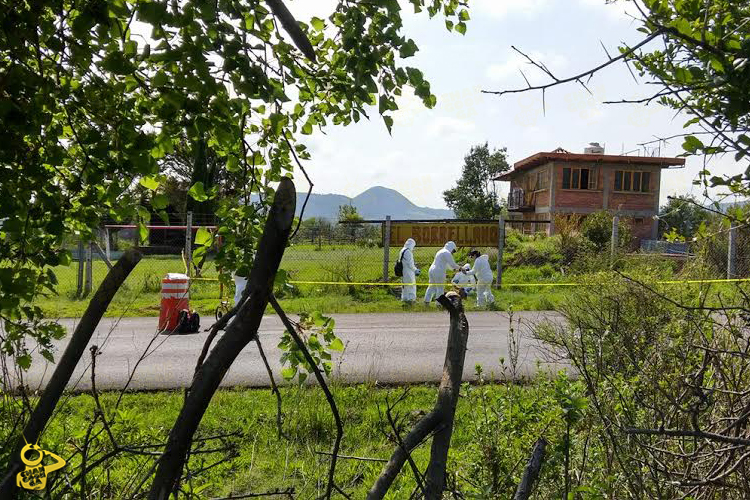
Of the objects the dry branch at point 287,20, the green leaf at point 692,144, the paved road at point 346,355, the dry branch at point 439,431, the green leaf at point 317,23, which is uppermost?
the green leaf at point 317,23

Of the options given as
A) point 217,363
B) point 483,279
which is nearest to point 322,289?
point 483,279

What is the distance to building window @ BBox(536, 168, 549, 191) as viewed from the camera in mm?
36322

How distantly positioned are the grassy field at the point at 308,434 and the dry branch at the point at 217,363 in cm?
129

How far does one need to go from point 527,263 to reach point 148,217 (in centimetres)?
1927

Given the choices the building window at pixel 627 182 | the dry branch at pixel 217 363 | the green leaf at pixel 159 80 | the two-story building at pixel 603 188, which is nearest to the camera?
the dry branch at pixel 217 363

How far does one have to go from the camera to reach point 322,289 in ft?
49.4

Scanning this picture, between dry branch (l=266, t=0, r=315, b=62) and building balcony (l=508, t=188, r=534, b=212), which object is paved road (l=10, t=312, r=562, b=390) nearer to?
dry branch (l=266, t=0, r=315, b=62)

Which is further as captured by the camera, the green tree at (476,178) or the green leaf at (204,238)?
the green tree at (476,178)

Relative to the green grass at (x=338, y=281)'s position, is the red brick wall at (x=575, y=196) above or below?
above

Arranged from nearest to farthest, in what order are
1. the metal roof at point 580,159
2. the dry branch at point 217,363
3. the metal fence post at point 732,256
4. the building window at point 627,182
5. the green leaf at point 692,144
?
the dry branch at point 217,363 → the green leaf at point 692,144 → the metal fence post at point 732,256 → the metal roof at point 580,159 → the building window at point 627,182

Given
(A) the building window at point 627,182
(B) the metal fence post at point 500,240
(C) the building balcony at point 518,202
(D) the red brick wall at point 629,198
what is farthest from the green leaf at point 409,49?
(C) the building balcony at point 518,202

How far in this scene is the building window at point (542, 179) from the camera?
3632 centimetres

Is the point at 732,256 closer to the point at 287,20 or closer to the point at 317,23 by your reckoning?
the point at 317,23

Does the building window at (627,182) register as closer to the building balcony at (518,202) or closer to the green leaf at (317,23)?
the building balcony at (518,202)
